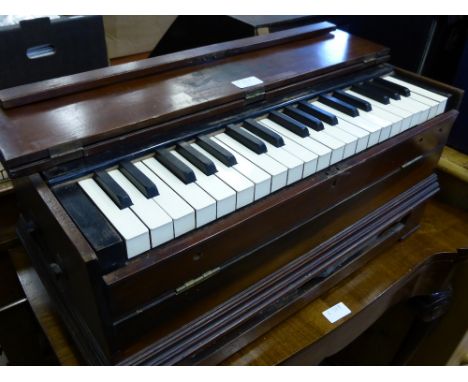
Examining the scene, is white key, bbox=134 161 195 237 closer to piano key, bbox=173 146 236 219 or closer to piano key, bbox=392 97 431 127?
piano key, bbox=173 146 236 219

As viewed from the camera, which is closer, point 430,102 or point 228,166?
point 228,166

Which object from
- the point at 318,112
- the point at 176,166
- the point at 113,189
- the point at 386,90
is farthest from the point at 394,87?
the point at 113,189

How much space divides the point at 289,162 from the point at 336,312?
0.36 meters

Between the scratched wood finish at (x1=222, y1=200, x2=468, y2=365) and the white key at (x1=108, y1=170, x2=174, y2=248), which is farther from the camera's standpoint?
the scratched wood finish at (x1=222, y1=200, x2=468, y2=365)

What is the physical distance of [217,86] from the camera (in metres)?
0.85

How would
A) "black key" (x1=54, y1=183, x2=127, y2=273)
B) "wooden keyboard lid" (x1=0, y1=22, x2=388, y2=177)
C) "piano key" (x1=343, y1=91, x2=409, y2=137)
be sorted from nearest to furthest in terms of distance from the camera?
"black key" (x1=54, y1=183, x2=127, y2=273)
"wooden keyboard lid" (x1=0, y1=22, x2=388, y2=177)
"piano key" (x1=343, y1=91, x2=409, y2=137)

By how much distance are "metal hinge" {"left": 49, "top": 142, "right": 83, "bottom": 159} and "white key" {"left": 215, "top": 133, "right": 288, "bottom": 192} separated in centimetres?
24

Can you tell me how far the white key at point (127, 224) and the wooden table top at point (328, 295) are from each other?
0.31m

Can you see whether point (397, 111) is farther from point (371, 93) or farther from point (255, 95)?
point (255, 95)

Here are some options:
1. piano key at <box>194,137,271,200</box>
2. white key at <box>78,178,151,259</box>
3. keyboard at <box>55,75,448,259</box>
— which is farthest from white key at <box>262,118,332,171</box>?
white key at <box>78,178,151,259</box>

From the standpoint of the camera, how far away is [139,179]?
656mm

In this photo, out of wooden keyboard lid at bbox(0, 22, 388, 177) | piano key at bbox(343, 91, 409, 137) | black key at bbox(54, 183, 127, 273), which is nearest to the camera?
black key at bbox(54, 183, 127, 273)

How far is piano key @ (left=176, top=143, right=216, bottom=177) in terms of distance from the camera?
694mm

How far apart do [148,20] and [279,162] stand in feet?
3.51
